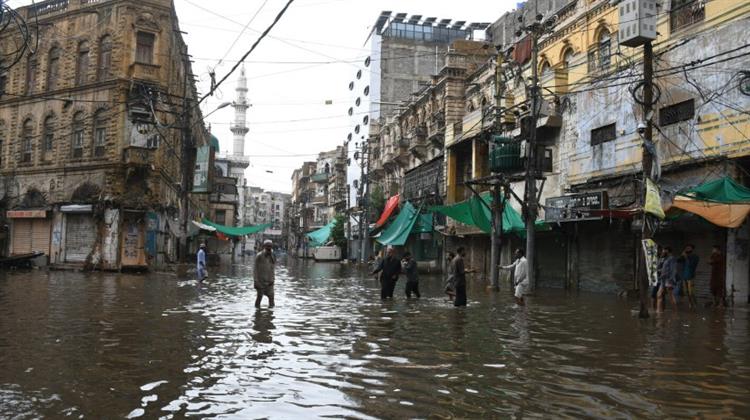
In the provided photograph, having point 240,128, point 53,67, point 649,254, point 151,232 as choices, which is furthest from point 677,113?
point 240,128

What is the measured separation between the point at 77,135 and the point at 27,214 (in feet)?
16.0

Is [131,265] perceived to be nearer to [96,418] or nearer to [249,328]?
[249,328]

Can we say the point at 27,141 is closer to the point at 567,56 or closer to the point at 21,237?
the point at 21,237

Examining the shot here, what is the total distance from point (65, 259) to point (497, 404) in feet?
104

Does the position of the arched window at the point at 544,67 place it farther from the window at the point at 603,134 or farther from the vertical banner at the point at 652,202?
the vertical banner at the point at 652,202

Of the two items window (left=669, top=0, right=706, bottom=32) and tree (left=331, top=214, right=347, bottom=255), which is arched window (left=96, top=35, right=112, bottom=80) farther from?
tree (left=331, top=214, right=347, bottom=255)

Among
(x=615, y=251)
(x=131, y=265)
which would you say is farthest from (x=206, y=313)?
(x=131, y=265)

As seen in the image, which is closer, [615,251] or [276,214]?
[615,251]

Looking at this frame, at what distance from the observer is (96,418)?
4.98m

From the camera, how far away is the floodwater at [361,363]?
5.52m

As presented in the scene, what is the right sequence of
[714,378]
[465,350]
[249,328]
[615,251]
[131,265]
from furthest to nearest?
[131,265] < [615,251] < [249,328] < [465,350] < [714,378]

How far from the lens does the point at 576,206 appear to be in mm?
20172

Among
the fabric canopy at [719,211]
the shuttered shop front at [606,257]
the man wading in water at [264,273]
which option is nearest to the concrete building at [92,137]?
the man wading in water at [264,273]

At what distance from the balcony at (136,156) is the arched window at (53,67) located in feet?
22.8
